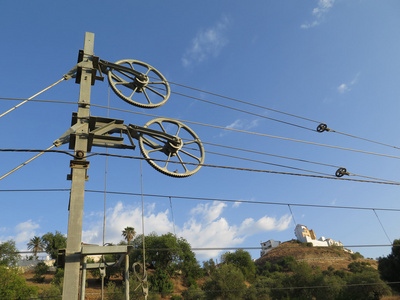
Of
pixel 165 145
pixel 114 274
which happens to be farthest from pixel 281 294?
pixel 165 145

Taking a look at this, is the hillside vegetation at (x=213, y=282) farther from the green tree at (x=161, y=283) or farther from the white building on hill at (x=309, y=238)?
the white building on hill at (x=309, y=238)

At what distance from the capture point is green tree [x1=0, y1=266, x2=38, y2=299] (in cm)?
3600

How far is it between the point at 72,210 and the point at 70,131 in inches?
82.3

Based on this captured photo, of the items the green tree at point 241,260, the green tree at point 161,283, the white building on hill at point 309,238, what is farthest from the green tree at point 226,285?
the white building on hill at point 309,238

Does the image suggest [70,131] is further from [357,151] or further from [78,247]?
[357,151]

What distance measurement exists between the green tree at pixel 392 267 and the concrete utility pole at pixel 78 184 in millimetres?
52011

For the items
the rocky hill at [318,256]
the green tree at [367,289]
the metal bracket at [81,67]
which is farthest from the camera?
the rocky hill at [318,256]

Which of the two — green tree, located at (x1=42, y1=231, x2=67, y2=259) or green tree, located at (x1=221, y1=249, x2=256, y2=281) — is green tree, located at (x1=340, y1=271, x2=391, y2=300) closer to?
green tree, located at (x1=221, y1=249, x2=256, y2=281)

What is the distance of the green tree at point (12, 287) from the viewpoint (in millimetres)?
36000

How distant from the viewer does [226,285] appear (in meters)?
48.3

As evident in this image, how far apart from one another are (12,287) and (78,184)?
40608 mm

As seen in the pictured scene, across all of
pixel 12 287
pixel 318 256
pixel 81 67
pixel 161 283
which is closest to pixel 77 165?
pixel 81 67

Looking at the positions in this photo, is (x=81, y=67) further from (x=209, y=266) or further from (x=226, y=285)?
(x=209, y=266)

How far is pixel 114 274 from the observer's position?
61.7 meters
